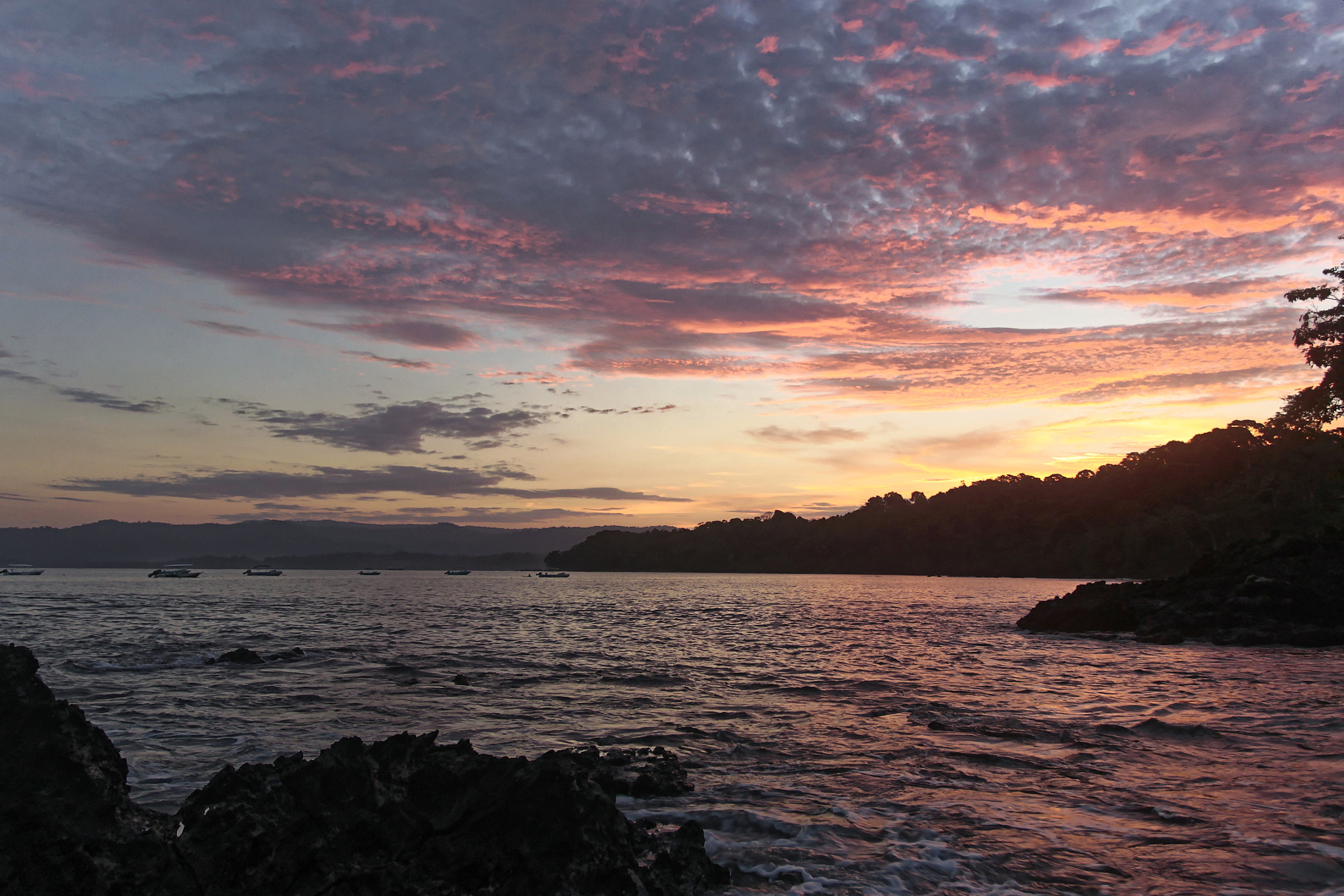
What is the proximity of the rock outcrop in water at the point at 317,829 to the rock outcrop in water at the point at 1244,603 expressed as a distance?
108ft

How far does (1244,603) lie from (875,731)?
87.3 feet

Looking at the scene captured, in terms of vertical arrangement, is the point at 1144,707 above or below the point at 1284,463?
below

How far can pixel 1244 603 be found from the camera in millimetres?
32062

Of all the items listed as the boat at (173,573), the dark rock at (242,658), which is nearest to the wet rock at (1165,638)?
the dark rock at (242,658)

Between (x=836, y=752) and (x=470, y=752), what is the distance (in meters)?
7.75

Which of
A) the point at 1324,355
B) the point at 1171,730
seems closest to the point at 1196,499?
the point at 1324,355

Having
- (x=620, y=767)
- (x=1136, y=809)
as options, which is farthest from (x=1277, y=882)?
(x=620, y=767)

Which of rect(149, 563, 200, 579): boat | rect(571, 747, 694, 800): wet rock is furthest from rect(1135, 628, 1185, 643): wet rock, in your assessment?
rect(149, 563, 200, 579): boat

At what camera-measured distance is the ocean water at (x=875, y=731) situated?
848 cm

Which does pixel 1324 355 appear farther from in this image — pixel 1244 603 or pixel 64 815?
pixel 64 815

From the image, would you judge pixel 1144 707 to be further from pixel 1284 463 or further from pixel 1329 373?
pixel 1284 463

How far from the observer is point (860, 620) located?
170 feet

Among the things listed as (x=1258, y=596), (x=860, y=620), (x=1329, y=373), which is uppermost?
(x=1329, y=373)

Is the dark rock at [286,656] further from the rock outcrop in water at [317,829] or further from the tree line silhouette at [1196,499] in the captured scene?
the tree line silhouette at [1196,499]
